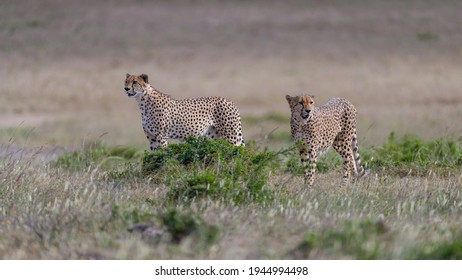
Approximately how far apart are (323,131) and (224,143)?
132cm

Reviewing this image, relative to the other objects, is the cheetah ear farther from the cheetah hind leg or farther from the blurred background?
the blurred background

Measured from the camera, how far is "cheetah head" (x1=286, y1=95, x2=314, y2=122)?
877cm

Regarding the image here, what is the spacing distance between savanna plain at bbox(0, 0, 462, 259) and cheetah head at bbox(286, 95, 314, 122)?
1.48 feet

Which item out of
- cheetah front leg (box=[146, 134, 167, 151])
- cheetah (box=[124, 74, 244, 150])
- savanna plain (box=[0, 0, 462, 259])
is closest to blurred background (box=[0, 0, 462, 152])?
savanna plain (box=[0, 0, 462, 259])

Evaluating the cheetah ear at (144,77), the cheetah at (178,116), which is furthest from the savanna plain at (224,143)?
the cheetah ear at (144,77)

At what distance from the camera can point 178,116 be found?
33.1ft

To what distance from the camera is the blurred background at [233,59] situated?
821 inches

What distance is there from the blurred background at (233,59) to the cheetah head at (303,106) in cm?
582

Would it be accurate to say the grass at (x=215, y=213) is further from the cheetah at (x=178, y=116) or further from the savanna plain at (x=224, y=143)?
the cheetah at (x=178, y=116)

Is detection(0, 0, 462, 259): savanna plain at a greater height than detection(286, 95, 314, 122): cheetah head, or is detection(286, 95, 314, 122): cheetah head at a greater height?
detection(286, 95, 314, 122): cheetah head

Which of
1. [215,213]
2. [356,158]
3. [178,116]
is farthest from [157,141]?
[215,213]

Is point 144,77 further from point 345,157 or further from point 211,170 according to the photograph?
point 211,170
